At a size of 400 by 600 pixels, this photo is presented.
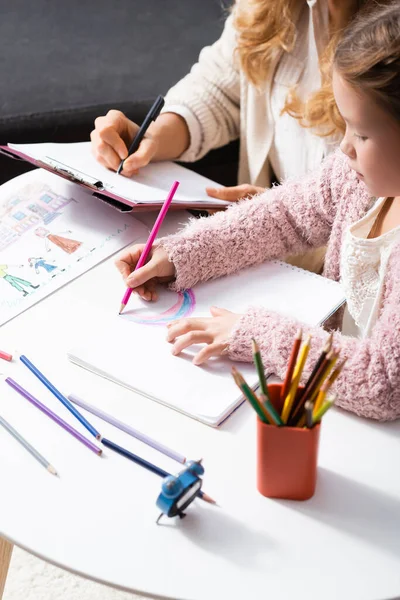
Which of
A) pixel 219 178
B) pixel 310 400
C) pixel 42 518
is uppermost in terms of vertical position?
pixel 310 400

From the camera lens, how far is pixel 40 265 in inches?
40.4

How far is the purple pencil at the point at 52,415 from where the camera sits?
0.76 meters

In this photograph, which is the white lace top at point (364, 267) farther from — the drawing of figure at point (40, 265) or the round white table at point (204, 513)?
the drawing of figure at point (40, 265)

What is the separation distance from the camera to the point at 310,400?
26.4 inches

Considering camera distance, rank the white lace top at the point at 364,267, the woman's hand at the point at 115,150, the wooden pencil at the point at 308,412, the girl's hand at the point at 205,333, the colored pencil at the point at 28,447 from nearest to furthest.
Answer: the wooden pencil at the point at 308,412, the colored pencil at the point at 28,447, the girl's hand at the point at 205,333, the white lace top at the point at 364,267, the woman's hand at the point at 115,150

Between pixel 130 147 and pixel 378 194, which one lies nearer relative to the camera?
pixel 378 194

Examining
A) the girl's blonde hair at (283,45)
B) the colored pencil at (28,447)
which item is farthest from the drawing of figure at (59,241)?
the girl's blonde hair at (283,45)

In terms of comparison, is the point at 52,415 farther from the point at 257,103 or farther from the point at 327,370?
the point at 257,103

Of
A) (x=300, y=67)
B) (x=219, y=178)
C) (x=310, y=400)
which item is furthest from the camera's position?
(x=219, y=178)

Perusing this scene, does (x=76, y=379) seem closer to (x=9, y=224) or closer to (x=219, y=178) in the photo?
(x=9, y=224)

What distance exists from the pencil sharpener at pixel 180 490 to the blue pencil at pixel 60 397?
11 centimetres

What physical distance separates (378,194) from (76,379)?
38 cm

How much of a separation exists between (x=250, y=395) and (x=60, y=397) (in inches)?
9.7

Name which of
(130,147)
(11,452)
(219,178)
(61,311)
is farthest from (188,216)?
(219,178)
